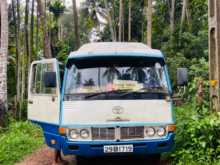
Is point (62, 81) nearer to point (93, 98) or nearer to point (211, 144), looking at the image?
point (93, 98)

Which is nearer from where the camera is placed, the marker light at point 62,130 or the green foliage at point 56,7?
the marker light at point 62,130

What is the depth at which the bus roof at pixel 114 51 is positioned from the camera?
28.6 ft

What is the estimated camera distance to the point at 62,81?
910 cm

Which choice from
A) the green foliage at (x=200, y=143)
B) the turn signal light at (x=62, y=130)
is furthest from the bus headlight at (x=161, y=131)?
the turn signal light at (x=62, y=130)

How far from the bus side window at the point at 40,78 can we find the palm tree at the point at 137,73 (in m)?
1.55

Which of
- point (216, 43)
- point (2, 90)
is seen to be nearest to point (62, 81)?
point (216, 43)

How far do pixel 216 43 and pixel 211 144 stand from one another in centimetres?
255

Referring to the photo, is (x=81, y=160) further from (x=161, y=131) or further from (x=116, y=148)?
(x=161, y=131)

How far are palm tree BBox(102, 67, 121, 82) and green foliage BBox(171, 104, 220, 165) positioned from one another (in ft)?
5.65

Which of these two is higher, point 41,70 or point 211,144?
point 41,70

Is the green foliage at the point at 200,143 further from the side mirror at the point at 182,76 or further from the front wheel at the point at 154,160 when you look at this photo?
the side mirror at the point at 182,76

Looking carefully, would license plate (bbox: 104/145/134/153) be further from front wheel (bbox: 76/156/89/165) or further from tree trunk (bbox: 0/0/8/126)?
tree trunk (bbox: 0/0/8/126)

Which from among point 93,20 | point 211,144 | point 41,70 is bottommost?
point 211,144

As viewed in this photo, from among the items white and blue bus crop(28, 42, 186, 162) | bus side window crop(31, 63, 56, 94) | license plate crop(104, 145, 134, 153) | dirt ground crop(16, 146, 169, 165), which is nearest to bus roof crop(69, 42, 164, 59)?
white and blue bus crop(28, 42, 186, 162)
